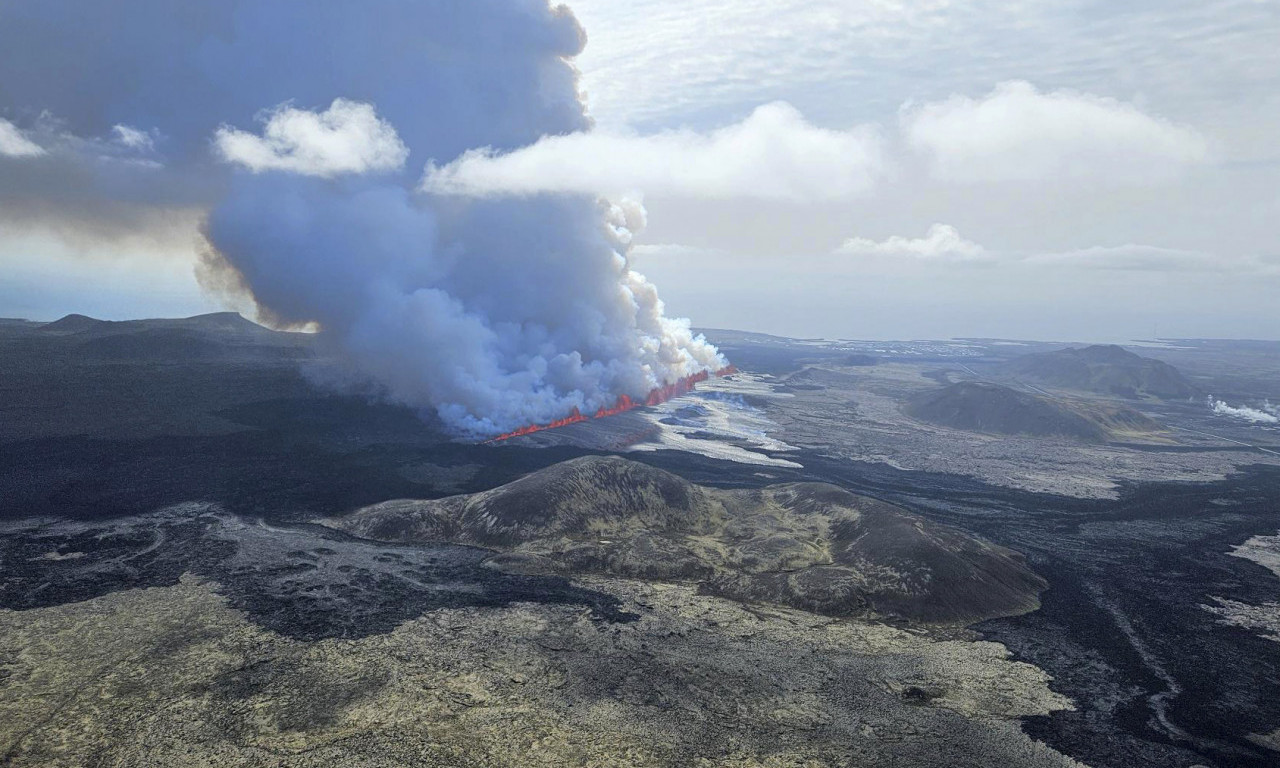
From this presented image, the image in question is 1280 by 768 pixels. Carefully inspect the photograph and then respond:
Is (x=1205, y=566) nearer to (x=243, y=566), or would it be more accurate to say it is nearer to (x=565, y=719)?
(x=565, y=719)

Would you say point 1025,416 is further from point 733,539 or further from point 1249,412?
point 733,539

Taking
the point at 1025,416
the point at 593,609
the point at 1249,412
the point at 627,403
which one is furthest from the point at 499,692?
the point at 1249,412

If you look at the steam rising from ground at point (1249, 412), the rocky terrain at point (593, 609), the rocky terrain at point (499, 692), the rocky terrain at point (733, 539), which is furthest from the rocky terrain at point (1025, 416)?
the rocky terrain at point (499, 692)

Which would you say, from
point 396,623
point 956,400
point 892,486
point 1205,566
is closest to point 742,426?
point 892,486

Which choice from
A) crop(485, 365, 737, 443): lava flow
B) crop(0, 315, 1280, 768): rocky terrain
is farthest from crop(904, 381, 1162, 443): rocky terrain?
crop(485, 365, 737, 443): lava flow

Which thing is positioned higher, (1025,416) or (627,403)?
(627,403)

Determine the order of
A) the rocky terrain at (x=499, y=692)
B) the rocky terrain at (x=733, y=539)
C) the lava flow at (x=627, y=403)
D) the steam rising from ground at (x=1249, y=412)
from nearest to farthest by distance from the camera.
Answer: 1. the rocky terrain at (x=499, y=692)
2. the rocky terrain at (x=733, y=539)
3. the lava flow at (x=627, y=403)
4. the steam rising from ground at (x=1249, y=412)

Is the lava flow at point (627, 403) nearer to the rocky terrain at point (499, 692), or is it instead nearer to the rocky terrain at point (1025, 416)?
the rocky terrain at point (1025, 416)

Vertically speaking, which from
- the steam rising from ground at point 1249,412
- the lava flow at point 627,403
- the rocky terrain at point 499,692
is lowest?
the steam rising from ground at point 1249,412
